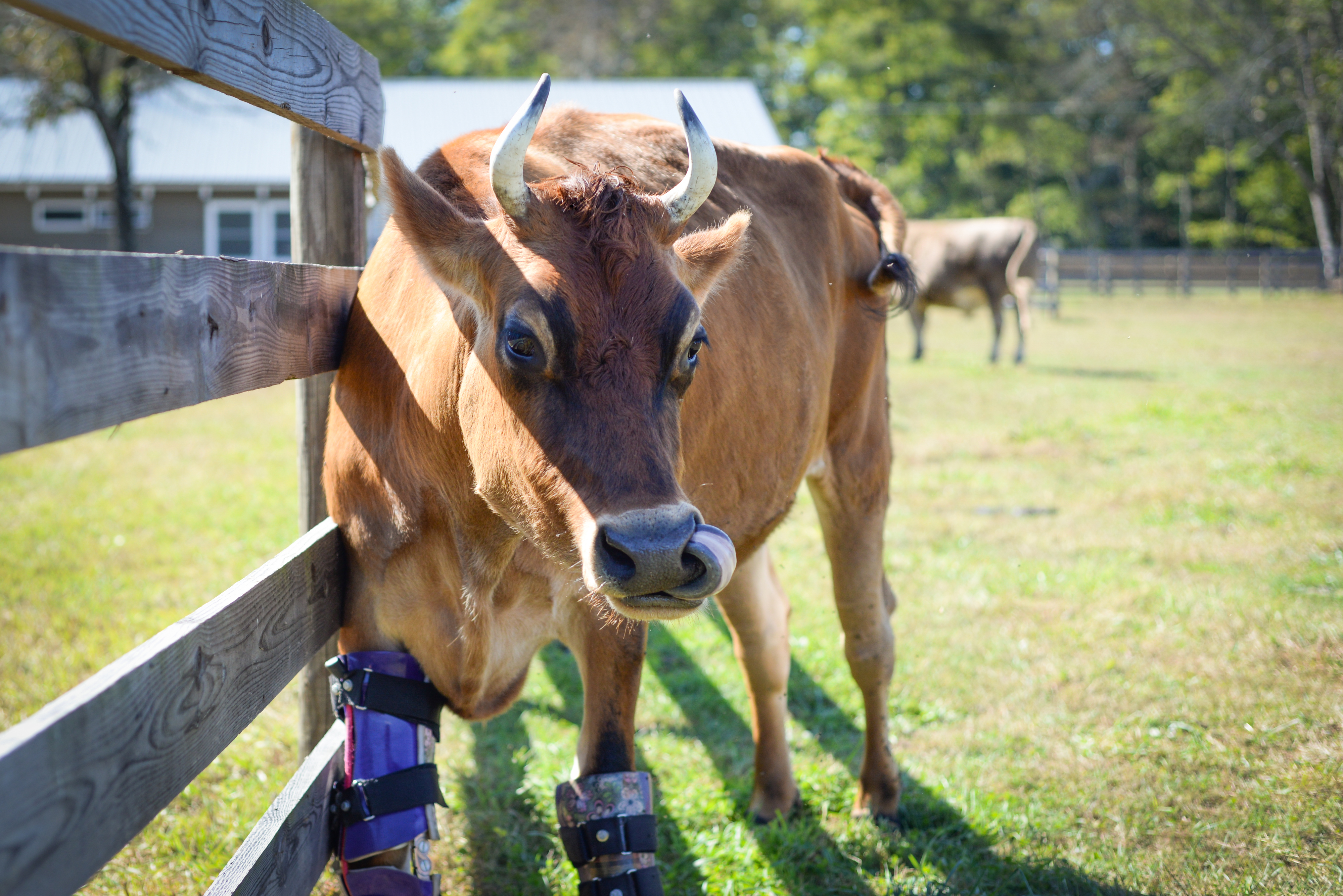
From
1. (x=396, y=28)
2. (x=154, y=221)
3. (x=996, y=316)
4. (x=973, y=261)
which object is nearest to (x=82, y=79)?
(x=154, y=221)

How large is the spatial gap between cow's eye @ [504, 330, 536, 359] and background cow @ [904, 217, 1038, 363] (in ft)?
50.1

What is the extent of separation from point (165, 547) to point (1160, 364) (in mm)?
14479

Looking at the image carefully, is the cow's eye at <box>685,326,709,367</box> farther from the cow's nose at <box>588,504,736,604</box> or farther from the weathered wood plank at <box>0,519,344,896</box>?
the weathered wood plank at <box>0,519,344,896</box>

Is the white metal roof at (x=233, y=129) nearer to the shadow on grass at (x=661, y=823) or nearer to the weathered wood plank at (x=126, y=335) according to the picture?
the shadow on grass at (x=661, y=823)

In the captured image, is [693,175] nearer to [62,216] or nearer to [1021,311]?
[1021,311]

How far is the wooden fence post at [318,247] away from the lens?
268 cm

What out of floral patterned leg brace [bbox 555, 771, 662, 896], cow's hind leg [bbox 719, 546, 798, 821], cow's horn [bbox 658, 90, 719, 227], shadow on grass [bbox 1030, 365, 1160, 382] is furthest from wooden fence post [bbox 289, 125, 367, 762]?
shadow on grass [bbox 1030, 365, 1160, 382]

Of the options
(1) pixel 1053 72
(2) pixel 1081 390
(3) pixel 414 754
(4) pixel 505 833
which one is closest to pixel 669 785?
(4) pixel 505 833

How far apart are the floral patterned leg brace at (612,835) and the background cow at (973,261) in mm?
15050

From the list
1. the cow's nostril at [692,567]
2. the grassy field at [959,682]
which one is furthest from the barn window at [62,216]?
the cow's nostril at [692,567]

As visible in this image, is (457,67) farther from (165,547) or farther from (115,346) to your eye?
(115,346)

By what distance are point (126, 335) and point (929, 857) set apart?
2880mm

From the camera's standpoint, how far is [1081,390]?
12.4 m

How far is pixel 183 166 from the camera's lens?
2242 cm
